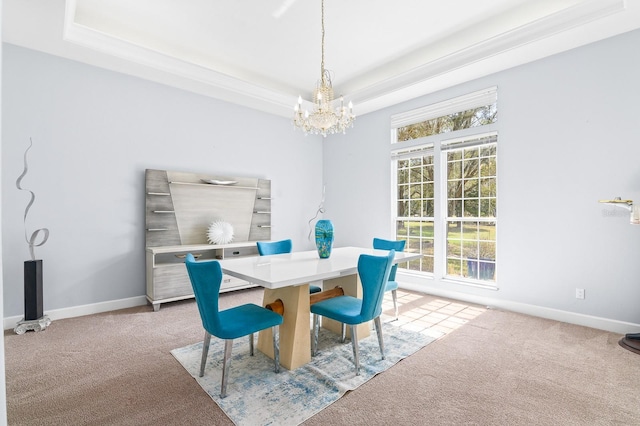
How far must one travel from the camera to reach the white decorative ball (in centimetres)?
463

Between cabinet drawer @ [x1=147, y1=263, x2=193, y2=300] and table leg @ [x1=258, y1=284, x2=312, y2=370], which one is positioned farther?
cabinet drawer @ [x1=147, y1=263, x2=193, y2=300]

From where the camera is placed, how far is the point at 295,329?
2643 millimetres

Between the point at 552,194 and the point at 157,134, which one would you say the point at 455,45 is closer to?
the point at 552,194

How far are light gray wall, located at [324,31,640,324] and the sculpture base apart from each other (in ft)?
15.8

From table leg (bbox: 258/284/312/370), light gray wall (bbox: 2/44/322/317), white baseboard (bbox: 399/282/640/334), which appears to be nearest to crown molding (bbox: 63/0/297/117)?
light gray wall (bbox: 2/44/322/317)

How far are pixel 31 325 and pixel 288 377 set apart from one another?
9.10 ft

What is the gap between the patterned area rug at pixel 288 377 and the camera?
2162 mm

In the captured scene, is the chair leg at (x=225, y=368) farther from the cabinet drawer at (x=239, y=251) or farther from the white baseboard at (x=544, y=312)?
the white baseboard at (x=544, y=312)

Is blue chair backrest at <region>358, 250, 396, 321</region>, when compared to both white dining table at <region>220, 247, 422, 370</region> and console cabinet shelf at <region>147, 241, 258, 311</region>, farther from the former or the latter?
console cabinet shelf at <region>147, 241, 258, 311</region>

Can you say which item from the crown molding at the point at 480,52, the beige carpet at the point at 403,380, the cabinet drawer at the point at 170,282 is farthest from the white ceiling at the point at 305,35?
the beige carpet at the point at 403,380

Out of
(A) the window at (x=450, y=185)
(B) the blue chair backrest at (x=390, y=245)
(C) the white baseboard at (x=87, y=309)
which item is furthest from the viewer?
(A) the window at (x=450, y=185)

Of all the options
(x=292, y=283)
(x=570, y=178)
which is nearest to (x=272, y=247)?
(x=292, y=283)

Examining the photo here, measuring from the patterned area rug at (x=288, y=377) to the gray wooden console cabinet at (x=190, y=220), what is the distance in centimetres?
138

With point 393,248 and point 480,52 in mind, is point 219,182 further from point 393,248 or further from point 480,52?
point 480,52
